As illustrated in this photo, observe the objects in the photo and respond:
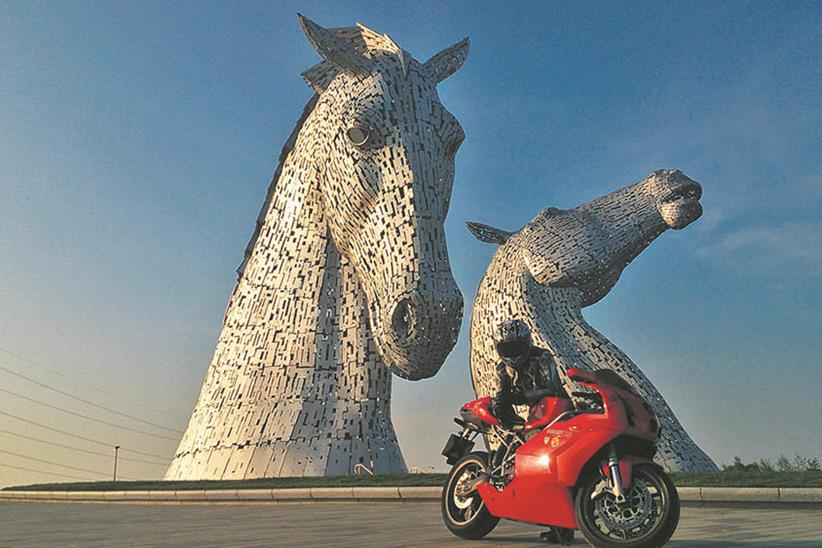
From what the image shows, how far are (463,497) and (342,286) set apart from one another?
5054 millimetres

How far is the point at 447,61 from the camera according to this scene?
9570 millimetres

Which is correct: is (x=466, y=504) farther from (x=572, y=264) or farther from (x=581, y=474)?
(x=572, y=264)

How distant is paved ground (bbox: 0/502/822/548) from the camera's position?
367 centimetres

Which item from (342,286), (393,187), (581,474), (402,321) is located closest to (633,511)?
(581,474)

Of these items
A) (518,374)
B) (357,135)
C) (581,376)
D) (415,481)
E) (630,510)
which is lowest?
(630,510)

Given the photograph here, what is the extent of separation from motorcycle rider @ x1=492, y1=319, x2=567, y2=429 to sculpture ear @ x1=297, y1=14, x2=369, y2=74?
5129 millimetres

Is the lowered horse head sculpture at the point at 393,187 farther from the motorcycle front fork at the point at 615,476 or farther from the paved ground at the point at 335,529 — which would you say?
the motorcycle front fork at the point at 615,476

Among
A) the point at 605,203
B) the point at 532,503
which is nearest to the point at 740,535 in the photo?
the point at 532,503

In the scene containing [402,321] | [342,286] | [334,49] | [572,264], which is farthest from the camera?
[572,264]

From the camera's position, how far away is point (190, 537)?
3930 millimetres

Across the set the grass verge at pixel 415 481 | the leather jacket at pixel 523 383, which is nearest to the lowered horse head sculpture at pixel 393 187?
the grass verge at pixel 415 481

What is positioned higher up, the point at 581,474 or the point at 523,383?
the point at 523,383

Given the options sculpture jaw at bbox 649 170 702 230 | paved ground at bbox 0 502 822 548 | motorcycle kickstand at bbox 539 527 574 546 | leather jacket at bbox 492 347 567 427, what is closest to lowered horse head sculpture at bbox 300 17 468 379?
paved ground at bbox 0 502 822 548

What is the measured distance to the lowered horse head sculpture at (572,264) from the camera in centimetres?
1161
